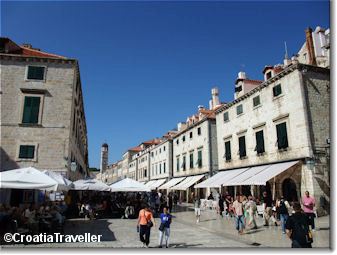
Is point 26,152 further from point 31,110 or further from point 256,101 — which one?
point 256,101

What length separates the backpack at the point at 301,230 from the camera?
5.71 meters

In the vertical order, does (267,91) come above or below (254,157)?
above

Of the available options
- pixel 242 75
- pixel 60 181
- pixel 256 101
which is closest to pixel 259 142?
pixel 256 101

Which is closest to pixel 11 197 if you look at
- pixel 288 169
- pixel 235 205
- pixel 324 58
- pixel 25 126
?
pixel 25 126

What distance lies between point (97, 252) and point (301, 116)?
500 inches

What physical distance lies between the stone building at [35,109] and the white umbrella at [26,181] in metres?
7.80

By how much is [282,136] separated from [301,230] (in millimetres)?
12006

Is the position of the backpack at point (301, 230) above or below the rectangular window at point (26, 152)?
below

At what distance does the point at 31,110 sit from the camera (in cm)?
1812

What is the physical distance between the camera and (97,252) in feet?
24.9

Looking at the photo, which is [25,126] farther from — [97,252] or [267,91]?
[267,91]

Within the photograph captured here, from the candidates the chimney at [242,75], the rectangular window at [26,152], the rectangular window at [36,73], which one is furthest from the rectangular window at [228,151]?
the rectangular window at [36,73]

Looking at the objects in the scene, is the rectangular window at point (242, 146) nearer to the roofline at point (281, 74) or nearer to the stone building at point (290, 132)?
the stone building at point (290, 132)

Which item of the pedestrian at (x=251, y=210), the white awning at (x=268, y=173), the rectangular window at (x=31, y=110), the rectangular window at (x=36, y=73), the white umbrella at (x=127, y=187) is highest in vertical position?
the rectangular window at (x=36, y=73)
